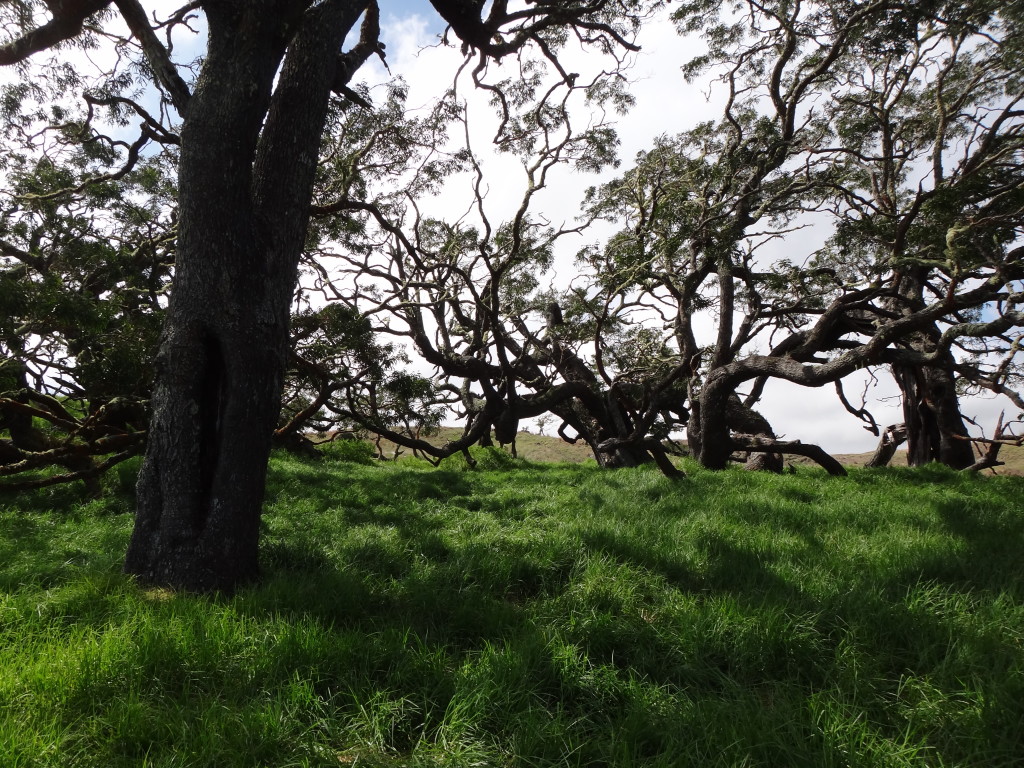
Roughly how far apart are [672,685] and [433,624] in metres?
1.24

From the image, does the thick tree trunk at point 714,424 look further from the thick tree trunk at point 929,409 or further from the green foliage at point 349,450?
the green foliage at point 349,450

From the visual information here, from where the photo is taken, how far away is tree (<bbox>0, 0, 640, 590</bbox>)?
11.3 ft

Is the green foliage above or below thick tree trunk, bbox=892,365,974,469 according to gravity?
below

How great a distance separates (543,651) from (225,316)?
113 inches

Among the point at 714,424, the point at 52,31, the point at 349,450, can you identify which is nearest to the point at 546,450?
the point at 349,450

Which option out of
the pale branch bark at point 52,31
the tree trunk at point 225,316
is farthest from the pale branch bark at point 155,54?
the tree trunk at point 225,316

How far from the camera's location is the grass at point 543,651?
6.29 ft

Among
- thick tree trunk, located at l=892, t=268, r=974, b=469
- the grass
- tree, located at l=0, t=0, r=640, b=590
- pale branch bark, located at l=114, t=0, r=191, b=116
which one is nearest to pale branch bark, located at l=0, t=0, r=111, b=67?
pale branch bark, located at l=114, t=0, r=191, b=116

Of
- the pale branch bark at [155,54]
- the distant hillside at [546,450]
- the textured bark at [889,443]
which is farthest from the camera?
the distant hillside at [546,450]

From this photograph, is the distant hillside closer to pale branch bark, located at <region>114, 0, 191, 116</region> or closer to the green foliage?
the green foliage

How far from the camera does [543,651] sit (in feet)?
8.11

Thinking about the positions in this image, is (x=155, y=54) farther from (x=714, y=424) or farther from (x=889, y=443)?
(x=889, y=443)

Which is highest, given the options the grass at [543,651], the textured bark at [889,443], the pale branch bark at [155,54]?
the pale branch bark at [155,54]

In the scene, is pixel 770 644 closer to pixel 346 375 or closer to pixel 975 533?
pixel 975 533
